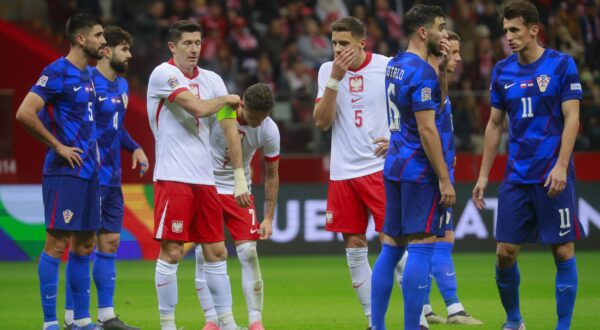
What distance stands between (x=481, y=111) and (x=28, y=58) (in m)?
8.17

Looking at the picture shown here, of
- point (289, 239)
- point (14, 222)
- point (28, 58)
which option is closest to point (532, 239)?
point (289, 239)

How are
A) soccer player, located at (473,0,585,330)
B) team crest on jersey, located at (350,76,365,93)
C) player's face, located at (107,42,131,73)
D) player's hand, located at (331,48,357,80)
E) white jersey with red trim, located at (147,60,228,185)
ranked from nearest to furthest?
soccer player, located at (473,0,585,330)
white jersey with red trim, located at (147,60,228,185)
player's hand, located at (331,48,357,80)
team crest on jersey, located at (350,76,365,93)
player's face, located at (107,42,131,73)

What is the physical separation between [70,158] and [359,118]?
7.94 ft

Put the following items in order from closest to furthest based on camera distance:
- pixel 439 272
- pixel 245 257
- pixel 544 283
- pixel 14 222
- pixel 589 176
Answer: pixel 245 257
pixel 439 272
pixel 544 283
pixel 14 222
pixel 589 176

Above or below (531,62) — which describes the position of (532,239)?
below

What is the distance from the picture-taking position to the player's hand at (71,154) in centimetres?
827

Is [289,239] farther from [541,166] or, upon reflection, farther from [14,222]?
[541,166]

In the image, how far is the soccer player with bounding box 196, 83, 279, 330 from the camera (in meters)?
8.48

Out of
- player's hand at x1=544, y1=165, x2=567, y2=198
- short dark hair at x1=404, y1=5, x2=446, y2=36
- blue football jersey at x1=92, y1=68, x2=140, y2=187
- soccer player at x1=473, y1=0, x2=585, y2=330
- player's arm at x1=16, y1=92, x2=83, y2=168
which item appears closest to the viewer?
short dark hair at x1=404, y1=5, x2=446, y2=36

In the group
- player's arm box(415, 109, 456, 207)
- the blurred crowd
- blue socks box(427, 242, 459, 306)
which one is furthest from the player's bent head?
the blurred crowd

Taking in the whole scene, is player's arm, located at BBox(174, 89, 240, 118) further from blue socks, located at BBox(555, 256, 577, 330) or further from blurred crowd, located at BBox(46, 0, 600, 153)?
blurred crowd, located at BBox(46, 0, 600, 153)

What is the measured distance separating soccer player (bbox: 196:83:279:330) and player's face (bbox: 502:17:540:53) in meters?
1.94

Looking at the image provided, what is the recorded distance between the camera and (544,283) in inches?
484

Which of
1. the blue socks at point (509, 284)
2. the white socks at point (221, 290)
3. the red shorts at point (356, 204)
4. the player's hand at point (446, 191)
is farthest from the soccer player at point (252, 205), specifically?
the blue socks at point (509, 284)
